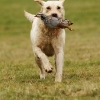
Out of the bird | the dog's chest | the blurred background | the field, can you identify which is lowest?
the blurred background

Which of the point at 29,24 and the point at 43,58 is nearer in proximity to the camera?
the point at 43,58

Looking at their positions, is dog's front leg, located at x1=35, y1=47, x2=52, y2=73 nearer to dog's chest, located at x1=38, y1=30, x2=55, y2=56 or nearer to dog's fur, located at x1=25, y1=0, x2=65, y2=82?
dog's fur, located at x1=25, y1=0, x2=65, y2=82

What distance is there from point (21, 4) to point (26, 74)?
2865 centimetres

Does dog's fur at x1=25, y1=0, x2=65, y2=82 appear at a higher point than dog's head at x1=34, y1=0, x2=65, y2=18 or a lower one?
lower

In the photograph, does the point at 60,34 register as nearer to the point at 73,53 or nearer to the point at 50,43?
the point at 50,43

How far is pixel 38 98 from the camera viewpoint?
6.64 meters

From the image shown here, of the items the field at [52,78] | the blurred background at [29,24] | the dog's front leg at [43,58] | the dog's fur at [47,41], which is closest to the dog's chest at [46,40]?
the dog's fur at [47,41]

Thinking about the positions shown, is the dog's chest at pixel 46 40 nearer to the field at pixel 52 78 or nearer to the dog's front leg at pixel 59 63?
the dog's front leg at pixel 59 63

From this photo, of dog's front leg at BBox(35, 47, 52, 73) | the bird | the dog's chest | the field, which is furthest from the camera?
the dog's chest

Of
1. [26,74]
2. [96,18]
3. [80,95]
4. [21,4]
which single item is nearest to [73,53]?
[26,74]

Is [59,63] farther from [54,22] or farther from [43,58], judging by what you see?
[54,22]

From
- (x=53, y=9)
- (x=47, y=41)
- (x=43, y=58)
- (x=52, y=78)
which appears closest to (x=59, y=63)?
(x=43, y=58)

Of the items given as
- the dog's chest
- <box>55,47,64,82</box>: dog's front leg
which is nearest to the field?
<box>55,47,64,82</box>: dog's front leg

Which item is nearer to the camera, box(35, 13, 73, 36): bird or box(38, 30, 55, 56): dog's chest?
box(35, 13, 73, 36): bird
